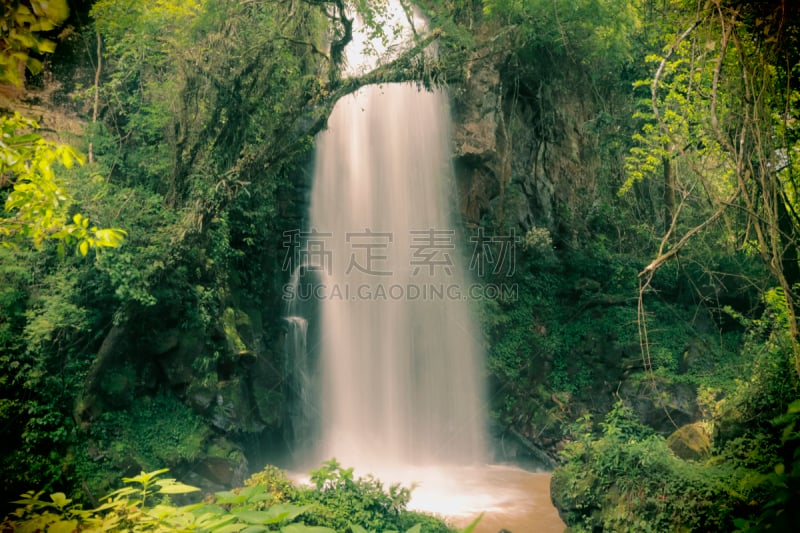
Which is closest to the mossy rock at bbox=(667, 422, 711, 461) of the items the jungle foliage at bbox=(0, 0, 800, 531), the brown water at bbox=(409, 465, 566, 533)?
the jungle foliage at bbox=(0, 0, 800, 531)

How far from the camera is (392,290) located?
12.2 m

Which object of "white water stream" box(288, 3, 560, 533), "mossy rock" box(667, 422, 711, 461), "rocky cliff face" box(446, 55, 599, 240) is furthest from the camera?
"rocky cliff face" box(446, 55, 599, 240)

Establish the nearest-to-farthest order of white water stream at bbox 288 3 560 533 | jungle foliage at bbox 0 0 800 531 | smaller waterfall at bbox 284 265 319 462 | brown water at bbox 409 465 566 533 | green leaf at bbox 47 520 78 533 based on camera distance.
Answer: green leaf at bbox 47 520 78 533 < jungle foliage at bbox 0 0 800 531 < brown water at bbox 409 465 566 533 < smaller waterfall at bbox 284 265 319 462 < white water stream at bbox 288 3 560 533

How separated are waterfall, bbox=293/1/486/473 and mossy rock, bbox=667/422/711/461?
565 cm

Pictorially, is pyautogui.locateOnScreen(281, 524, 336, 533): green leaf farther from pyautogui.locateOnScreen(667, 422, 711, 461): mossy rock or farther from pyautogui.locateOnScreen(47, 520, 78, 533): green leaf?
pyautogui.locateOnScreen(667, 422, 711, 461): mossy rock

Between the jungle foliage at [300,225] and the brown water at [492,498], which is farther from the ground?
the jungle foliage at [300,225]

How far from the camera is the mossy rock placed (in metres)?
5.87

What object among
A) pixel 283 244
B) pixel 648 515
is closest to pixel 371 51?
pixel 283 244

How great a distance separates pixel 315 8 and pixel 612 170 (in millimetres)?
8433

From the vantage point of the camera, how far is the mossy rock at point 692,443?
19.3 feet

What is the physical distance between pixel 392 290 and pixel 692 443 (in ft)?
23.9

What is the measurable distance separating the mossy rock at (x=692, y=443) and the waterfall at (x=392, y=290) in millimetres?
5648

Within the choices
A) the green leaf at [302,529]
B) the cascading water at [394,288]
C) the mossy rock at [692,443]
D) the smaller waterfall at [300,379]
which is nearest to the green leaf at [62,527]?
the green leaf at [302,529]

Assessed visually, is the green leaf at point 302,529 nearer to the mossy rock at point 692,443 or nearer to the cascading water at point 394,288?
the mossy rock at point 692,443
